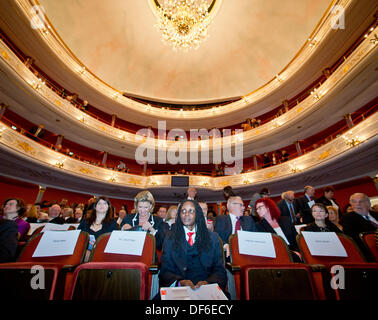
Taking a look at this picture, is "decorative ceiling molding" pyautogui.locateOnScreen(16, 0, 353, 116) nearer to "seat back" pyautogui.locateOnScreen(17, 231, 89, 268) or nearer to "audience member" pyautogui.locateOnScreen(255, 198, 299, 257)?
"audience member" pyautogui.locateOnScreen(255, 198, 299, 257)

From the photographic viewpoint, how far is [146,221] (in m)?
2.41

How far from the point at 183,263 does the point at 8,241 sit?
181cm

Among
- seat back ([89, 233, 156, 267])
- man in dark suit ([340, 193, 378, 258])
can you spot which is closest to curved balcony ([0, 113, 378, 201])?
man in dark suit ([340, 193, 378, 258])

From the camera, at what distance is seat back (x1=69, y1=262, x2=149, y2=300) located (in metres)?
1.26

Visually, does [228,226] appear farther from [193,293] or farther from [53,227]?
[53,227]

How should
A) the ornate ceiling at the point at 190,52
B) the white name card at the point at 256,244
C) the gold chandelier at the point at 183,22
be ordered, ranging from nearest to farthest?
the white name card at the point at 256,244 < the gold chandelier at the point at 183,22 < the ornate ceiling at the point at 190,52

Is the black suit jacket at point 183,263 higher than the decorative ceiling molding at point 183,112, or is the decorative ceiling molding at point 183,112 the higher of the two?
the decorative ceiling molding at point 183,112

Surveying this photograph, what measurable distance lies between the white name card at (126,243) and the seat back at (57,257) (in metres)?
0.40

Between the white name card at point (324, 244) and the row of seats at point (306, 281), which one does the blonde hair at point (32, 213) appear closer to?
the row of seats at point (306, 281)

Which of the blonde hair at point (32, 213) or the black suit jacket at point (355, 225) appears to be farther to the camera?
the blonde hair at point (32, 213)

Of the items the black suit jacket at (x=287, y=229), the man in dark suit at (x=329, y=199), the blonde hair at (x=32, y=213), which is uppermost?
the man in dark suit at (x=329, y=199)

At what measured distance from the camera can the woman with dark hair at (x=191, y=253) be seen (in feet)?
4.91

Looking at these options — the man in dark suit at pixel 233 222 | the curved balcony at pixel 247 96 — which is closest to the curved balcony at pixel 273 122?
the curved balcony at pixel 247 96

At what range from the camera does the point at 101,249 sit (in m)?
1.80
